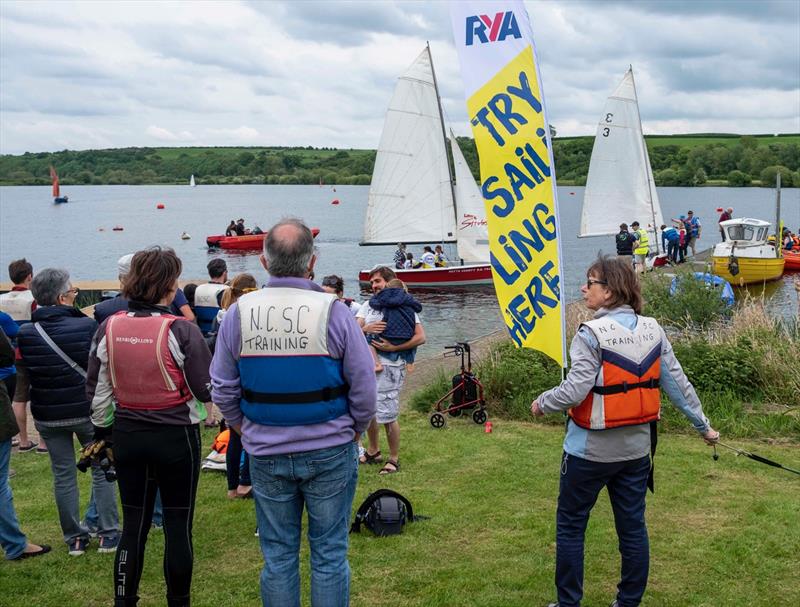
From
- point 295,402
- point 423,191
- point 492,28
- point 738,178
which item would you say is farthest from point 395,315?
point 738,178

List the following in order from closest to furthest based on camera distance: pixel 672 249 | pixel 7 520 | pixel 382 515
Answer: pixel 7 520, pixel 382 515, pixel 672 249

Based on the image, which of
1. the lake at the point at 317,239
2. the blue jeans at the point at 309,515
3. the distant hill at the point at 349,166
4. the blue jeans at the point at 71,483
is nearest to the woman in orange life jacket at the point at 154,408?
the blue jeans at the point at 309,515

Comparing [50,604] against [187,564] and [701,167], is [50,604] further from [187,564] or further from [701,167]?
[701,167]

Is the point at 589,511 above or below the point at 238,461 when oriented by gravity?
above

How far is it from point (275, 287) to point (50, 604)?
268 centimetres

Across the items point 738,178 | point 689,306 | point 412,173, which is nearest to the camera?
point 689,306

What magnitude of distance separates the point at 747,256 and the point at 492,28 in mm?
25982

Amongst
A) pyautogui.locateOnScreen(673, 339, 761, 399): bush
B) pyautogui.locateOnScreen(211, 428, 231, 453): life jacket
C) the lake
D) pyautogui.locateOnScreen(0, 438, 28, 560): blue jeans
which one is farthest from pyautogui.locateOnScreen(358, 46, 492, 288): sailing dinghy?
pyautogui.locateOnScreen(0, 438, 28, 560): blue jeans

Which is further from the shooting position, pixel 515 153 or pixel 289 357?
pixel 515 153

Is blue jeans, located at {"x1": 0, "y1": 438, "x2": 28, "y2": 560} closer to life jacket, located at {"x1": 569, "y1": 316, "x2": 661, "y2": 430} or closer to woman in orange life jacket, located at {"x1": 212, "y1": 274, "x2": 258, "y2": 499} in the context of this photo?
woman in orange life jacket, located at {"x1": 212, "y1": 274, "x2": 258, "y2": 499}

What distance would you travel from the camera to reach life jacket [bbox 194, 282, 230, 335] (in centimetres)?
878

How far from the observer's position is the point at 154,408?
396 cm

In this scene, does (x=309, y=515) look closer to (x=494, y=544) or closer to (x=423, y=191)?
(x=494, y=544)

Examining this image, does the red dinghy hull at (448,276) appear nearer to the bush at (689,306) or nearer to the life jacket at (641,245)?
the life jacket at (641,245)
